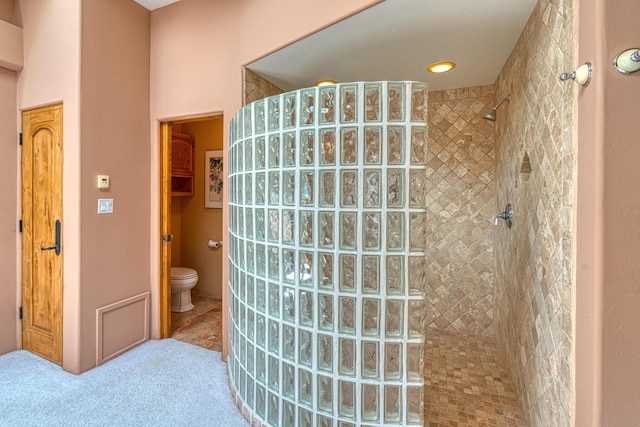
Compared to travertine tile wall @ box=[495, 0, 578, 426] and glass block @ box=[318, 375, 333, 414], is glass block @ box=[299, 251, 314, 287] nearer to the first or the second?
glass block @ box=[318, 375, 333, 414]

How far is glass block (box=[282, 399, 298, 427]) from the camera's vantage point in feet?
4.84

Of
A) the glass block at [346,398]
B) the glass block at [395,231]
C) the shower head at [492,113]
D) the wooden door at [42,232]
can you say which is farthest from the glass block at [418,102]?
the wooden door at [42,232]

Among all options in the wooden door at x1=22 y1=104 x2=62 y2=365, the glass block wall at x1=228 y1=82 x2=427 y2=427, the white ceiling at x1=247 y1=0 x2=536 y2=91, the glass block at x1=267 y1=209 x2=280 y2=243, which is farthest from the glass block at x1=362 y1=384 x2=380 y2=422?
the wooden door at x1=22 y1=104 x2=62 y2=365

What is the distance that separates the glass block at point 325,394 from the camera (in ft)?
4.52

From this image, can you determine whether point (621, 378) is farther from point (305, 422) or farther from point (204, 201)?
point (204, 201)

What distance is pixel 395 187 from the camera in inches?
49.7

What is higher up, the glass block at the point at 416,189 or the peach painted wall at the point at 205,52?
the peach painted wall at the point at 205,52

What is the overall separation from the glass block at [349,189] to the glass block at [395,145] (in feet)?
0.52

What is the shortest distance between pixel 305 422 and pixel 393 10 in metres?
2.08

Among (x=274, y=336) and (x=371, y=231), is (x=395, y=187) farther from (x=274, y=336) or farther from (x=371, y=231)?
(x=274, y=336)

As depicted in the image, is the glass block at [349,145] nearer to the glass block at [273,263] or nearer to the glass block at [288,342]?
the glass block at [273,263]

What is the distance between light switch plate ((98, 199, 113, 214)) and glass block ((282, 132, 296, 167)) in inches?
66.2

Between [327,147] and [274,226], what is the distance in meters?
0.48

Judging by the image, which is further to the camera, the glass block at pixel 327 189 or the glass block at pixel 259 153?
the glass block at pixel 259 153
